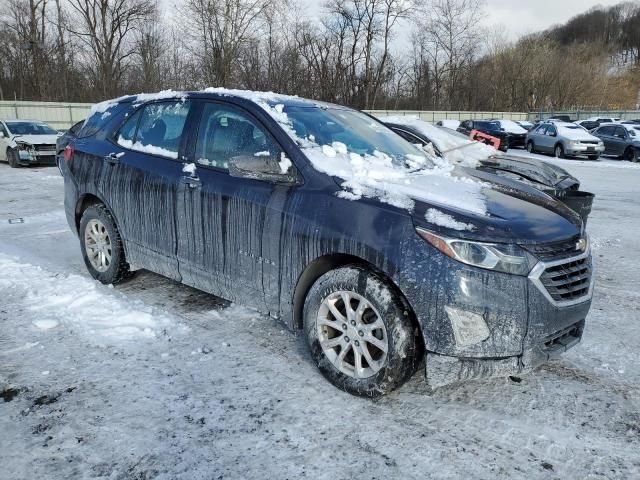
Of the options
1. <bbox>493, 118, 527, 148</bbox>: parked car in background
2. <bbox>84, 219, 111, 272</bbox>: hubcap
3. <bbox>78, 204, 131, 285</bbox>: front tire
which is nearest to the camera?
<bbox>78, 204, 131, 285</bbox>: front tire

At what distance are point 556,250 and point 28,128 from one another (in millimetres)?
Answer: 17614

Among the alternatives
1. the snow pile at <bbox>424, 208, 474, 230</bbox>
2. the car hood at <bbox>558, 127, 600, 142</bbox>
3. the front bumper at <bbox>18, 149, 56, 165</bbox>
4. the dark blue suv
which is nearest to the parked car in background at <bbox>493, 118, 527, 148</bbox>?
the car hood at <bbox>558, 127, 600, 142</bbox>

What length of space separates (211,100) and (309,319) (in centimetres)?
184

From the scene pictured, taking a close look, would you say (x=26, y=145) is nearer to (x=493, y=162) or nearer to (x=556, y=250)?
(x=493, y=162)

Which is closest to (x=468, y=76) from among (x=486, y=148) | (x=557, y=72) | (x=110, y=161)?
(x=557, y=72)

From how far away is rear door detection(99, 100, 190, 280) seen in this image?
4.08 meters

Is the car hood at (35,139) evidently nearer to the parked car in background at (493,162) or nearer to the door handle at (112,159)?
the parked car in background at (493,162)

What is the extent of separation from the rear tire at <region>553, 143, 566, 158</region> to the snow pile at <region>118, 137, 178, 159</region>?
2053 cm

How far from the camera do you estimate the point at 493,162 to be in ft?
27.3

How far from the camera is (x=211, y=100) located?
3.95 meters

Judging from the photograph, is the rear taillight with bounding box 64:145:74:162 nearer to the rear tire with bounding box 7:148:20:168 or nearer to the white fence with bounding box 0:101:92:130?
the rear tire with bounding box 7:148:20:168

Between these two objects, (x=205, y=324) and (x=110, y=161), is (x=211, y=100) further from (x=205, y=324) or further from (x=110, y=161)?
(x=205, y=324)

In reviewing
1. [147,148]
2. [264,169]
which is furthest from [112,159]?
[264,169]

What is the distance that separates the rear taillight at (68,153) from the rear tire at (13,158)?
11861 mm
